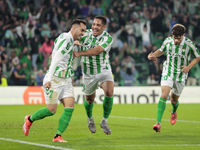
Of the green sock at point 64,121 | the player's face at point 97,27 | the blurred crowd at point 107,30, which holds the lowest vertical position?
the blurred crowd at point 107,30

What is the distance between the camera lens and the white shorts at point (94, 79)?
293 inches

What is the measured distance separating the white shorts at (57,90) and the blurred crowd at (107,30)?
1144 cm

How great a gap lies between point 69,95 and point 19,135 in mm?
1516

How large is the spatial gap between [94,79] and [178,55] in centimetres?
206

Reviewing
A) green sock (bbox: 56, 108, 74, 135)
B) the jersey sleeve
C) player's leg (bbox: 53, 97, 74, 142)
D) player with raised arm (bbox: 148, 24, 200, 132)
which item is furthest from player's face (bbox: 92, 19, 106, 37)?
green sock (bbox: 56, 108, 74, 135)

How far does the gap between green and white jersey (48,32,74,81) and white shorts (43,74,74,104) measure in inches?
3.6

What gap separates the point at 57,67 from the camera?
6.02 meters

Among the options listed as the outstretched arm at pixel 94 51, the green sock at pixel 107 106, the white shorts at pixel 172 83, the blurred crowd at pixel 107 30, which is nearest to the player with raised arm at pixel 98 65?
the green sock at pixel 107 106

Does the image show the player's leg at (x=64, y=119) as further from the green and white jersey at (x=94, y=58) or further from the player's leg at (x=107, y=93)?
the green and white jersey at (x=94, y=58)

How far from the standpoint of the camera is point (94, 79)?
24.9 feet

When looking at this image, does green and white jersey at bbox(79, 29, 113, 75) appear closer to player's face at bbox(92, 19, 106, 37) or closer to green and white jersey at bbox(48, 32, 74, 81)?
player's face at bbox(92, 19, 106, 37)

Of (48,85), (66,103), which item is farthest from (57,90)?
(48,85)

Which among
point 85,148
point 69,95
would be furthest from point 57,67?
point 85,148

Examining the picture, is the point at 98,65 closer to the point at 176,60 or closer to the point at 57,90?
the point at 57,90
